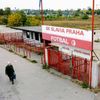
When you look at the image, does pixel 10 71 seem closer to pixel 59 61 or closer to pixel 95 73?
pixel 59 61

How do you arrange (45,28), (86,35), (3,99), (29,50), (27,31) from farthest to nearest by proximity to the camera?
(27,31) → (29,50) → (45,28) → (86,35) → (3,99)

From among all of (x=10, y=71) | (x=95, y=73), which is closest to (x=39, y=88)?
(x=10, y=71)

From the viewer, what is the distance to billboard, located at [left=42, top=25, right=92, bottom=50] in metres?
13.6

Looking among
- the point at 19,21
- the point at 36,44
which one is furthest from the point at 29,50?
the point at 19,21

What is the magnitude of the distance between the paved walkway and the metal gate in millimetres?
779

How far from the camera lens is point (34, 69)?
18.1 metres

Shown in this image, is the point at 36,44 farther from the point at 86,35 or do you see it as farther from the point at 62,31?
the point at 86,35

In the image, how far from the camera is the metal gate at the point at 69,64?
14.5m

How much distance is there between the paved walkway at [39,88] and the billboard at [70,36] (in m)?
2.42

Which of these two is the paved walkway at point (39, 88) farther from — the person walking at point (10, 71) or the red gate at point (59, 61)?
the red gate at point (59, 61)

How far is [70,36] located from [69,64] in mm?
2383

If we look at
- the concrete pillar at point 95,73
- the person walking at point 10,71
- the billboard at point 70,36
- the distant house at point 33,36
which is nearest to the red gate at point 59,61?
the billboard at point 70,36

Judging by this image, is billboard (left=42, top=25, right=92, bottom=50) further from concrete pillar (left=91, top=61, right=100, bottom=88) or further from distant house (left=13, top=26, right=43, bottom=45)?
distant house (left=13, top=26, right=43, bottom=45)

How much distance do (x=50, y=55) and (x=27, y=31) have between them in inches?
506
